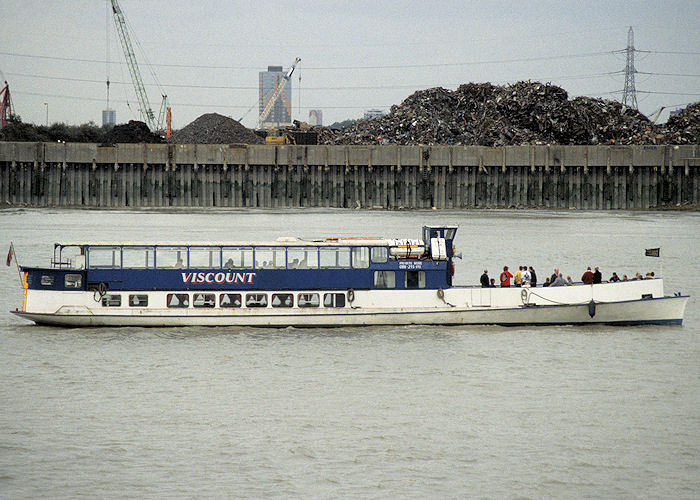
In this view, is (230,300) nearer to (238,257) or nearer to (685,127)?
(238,257)

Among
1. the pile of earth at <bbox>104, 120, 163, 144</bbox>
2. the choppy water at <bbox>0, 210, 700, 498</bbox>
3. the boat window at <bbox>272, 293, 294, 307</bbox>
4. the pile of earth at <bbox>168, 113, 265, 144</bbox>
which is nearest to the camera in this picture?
the choppy water at <bbox>0, 210, 700, 498</bbox>

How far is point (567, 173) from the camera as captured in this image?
109 m

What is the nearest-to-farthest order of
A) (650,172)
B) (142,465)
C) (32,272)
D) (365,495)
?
(365,495)
(142,465)
(32,272)
(650,172)

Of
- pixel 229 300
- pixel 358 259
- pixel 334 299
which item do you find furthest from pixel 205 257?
pixel 358 259

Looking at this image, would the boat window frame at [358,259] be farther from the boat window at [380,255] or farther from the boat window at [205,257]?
the boat window at [205,257]

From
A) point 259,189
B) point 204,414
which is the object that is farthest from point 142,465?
point 259,189

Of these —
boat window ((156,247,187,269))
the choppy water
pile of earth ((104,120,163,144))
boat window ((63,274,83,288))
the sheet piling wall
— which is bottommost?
the choppy water

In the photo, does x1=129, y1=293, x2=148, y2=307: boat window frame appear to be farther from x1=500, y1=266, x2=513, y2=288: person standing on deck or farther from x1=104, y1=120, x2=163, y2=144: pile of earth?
x1=104, y1=120, x2=163, y2=144: pile of earth

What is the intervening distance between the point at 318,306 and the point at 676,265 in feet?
102

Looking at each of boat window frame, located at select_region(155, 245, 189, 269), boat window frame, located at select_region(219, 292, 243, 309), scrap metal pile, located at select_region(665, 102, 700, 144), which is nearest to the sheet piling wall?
scrap metal pile, located at select_region(665, 102, 700, 144)

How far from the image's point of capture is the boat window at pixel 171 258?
37.2m

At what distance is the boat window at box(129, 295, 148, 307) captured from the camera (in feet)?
122

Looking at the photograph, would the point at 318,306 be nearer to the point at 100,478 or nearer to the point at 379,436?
the point at 379,436

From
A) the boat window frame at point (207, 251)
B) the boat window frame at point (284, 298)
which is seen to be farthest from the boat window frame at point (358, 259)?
the boat window frame at point (207, 251)
